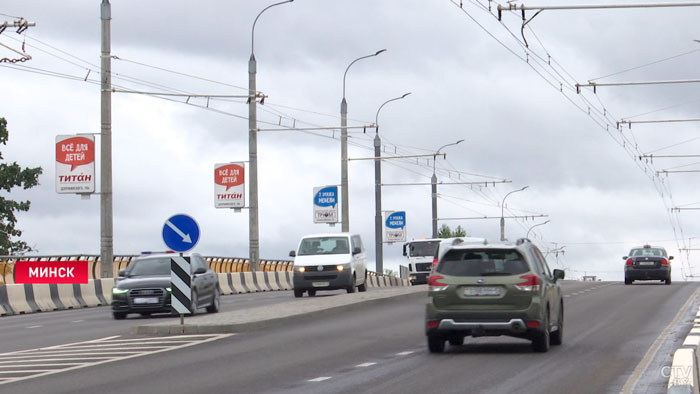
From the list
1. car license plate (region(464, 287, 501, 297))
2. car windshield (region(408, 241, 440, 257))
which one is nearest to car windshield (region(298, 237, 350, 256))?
car windshield (region(408, 241, 440, 257))

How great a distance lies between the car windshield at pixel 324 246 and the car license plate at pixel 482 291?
Result: 2366cm

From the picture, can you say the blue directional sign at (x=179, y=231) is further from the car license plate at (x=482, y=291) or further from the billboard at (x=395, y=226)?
the billboard at (x=395, y=226)

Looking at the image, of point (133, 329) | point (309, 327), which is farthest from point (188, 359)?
point (309, 327)

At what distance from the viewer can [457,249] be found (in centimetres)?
1894

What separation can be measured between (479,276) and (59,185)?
21987 mm

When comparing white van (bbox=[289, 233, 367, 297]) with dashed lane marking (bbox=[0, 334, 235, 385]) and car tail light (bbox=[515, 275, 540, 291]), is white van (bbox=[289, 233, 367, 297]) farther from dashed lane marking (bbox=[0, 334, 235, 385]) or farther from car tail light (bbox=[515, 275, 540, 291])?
car tail light (bbox=[515, 275, 540, 291])

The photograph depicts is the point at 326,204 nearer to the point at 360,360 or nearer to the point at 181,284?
the point at 181,284

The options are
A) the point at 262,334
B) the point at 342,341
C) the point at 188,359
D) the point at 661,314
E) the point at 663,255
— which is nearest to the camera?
the point at 188,359

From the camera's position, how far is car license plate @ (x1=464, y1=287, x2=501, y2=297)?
18.4 meters

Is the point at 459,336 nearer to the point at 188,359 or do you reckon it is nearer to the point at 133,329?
the point at 188,359

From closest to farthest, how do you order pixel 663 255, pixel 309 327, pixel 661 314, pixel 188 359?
1. pixel 188 359
2. pixel 309 327
3. pixel 661 314
4. pixel 663 255

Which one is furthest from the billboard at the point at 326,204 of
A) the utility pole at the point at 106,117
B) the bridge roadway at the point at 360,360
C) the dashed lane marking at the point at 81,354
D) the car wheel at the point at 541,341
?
the car wheel at the point at 541,341

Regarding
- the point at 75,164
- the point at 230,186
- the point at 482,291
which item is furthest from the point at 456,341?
the point at 230,186

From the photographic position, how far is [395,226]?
260ft
